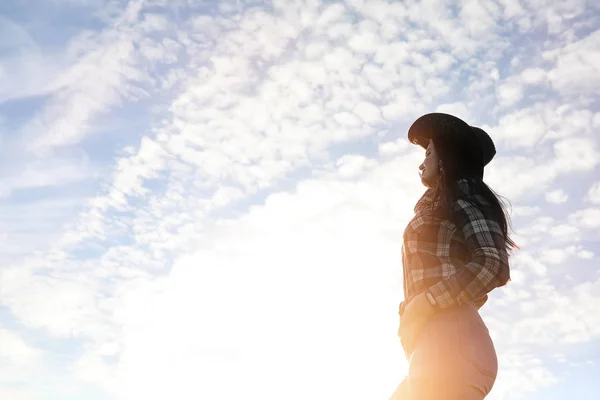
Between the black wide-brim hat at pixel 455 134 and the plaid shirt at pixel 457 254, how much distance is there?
29 centimetres

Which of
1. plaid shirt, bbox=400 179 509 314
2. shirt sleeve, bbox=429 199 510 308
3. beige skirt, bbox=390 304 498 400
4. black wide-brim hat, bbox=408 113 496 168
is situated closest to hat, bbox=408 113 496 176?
black wide-brim hat, bbox=408 113 496 168

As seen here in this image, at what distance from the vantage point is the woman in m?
3.90

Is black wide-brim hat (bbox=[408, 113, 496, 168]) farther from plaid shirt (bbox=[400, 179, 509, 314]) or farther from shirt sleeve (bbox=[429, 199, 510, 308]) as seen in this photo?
shirt sleeve (bbox=[429, 199, 510, 308])

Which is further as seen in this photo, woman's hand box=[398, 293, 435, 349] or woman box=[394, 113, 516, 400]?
woman's hand box=[398, 293, 435, 349]

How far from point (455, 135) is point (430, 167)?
295 mm

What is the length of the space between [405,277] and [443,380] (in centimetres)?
83

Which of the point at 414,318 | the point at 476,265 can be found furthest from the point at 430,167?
the point at 414,318

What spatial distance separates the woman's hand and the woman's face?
0.95 metres

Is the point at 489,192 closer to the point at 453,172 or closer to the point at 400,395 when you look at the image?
the point at 453,172

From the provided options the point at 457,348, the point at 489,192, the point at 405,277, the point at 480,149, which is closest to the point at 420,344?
the point at 457,348

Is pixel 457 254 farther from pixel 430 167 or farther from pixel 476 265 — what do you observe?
pixel 430 167

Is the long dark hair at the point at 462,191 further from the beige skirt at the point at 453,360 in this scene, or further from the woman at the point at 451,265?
the beige skirt at the point at 453,360

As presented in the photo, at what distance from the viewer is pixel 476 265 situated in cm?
410

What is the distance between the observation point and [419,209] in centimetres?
459
